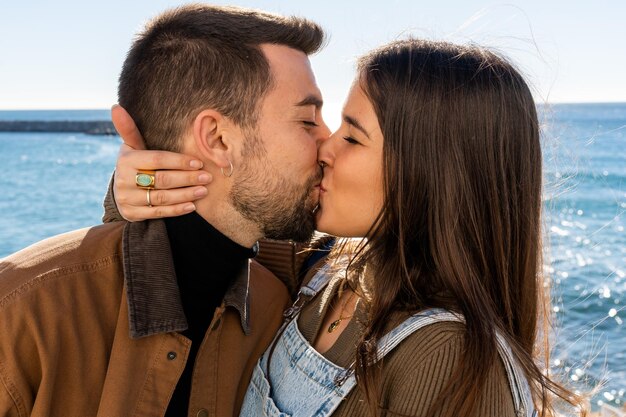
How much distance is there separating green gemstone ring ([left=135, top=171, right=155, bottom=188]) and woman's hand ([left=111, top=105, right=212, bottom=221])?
0.01 m

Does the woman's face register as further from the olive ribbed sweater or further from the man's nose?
the olive ribbed sweater

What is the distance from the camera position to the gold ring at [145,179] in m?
2.15

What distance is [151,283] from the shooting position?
6.58ft

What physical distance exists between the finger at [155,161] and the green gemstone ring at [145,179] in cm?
2

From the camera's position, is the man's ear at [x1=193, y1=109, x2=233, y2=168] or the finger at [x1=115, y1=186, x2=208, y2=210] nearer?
the finger at [x1=115, y1=186, x2=208, y2=210]

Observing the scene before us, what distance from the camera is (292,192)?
2428 millimetres

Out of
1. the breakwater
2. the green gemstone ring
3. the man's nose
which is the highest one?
the man's nose

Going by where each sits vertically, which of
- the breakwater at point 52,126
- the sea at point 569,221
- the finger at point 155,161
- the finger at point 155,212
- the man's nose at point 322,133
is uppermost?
the man's nose at point 322,133

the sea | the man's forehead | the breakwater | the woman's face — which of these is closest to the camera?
the woman's face

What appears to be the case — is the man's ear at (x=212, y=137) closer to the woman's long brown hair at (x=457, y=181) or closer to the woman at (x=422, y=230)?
the woman at (x=422, y=230)

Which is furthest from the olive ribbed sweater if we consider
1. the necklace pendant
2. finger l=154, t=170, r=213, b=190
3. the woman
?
finger l=154, t=170, r=213, b=190


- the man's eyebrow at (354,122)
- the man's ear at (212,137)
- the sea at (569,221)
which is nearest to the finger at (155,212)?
the man's ear at (212,137)

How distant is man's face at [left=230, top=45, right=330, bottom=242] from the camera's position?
2.42 m

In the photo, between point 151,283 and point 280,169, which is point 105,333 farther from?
point 280,169
